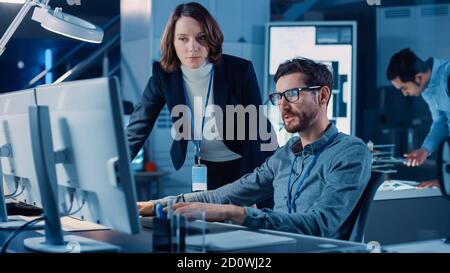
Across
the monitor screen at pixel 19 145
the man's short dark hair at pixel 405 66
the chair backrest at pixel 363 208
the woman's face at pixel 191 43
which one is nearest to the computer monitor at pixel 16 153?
the monitor screen at pixel 19 145

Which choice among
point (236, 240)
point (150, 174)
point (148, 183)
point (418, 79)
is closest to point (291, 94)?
point (236, 240)

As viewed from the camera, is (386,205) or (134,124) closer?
(134,124)

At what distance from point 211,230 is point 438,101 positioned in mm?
2944

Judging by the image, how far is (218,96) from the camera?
125 inches

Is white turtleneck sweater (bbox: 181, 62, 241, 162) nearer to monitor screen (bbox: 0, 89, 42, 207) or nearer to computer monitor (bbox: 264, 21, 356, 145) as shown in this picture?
monitor screen (bbox: 0, 89, 42, 207)

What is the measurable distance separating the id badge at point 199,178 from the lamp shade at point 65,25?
732 millimetres

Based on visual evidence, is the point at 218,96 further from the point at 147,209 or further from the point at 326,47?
the point at 326,47

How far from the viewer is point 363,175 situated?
1941 mm

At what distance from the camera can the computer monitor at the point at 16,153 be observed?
1.73m
